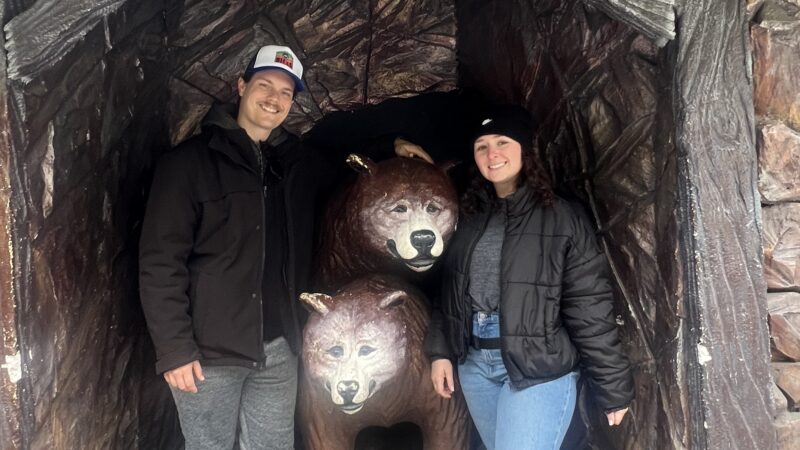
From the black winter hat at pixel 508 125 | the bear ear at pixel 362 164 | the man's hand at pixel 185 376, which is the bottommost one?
the man's hand at pixel 185 376

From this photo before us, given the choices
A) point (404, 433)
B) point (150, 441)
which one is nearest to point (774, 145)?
point (404, 433)

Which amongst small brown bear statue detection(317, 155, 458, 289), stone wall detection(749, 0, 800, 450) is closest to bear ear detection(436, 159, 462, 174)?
small brown bear statue detection(317, 155, 458, 289)

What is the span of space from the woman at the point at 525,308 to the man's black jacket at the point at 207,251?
0.75 meters

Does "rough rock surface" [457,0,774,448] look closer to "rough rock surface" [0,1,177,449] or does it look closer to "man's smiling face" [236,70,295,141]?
"man's smiling face" [236,70,295,141]

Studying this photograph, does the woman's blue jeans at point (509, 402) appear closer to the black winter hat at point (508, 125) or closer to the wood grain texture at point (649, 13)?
the black winter hat at point (508, 125)

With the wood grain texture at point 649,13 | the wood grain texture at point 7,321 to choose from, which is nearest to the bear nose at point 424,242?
the wood grain texture at point 649,13

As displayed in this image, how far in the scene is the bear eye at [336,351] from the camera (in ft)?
8.03

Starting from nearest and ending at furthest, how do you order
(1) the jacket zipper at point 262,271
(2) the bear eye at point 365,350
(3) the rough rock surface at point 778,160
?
(3) the rough rock surface at point 778,160 → (1) the jacket zipper at point 262,271 → (2) the bear eye at point 365,350

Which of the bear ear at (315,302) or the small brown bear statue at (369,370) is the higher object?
the bear ear at (315,302)

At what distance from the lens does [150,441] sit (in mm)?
2914

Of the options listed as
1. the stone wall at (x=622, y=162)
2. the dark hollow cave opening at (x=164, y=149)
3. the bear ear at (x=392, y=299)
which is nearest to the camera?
the dark hollow cave opening at (x=164, y=149)

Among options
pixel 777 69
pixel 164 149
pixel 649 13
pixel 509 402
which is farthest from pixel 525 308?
pixel 164 149

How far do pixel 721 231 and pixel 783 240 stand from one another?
28cm

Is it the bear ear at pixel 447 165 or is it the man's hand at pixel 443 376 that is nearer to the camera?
the man's hand at pixel 443 376
